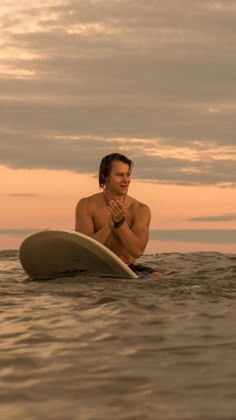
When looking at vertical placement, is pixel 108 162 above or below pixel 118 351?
above

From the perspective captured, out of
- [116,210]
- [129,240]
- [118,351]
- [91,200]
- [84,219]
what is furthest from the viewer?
[91,200]

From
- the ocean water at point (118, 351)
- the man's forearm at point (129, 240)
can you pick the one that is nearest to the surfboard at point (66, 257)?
the man's forearm at point (129, 240)

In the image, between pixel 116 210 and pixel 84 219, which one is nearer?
pixel 116 210

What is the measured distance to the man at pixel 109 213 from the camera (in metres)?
7.93

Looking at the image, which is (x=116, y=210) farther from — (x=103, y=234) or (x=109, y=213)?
(x=109, y=213)

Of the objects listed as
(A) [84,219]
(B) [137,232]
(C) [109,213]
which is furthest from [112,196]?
(B) [137,232]

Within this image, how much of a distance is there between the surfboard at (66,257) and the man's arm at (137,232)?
0.22 metres

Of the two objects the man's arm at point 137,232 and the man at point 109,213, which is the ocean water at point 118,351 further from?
the man at point 109,213

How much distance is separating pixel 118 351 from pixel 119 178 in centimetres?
413

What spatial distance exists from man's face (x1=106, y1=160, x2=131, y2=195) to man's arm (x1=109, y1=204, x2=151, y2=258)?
300 millimetres

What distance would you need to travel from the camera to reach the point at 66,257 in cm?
799

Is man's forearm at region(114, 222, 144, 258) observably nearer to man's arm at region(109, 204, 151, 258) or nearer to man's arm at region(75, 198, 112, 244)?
man's arm at region(109, 204, 151, 258)

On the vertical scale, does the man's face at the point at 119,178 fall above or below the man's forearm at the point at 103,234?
above

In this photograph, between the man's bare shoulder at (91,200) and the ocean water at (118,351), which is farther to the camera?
the man's bare shoulder at (91,200)
